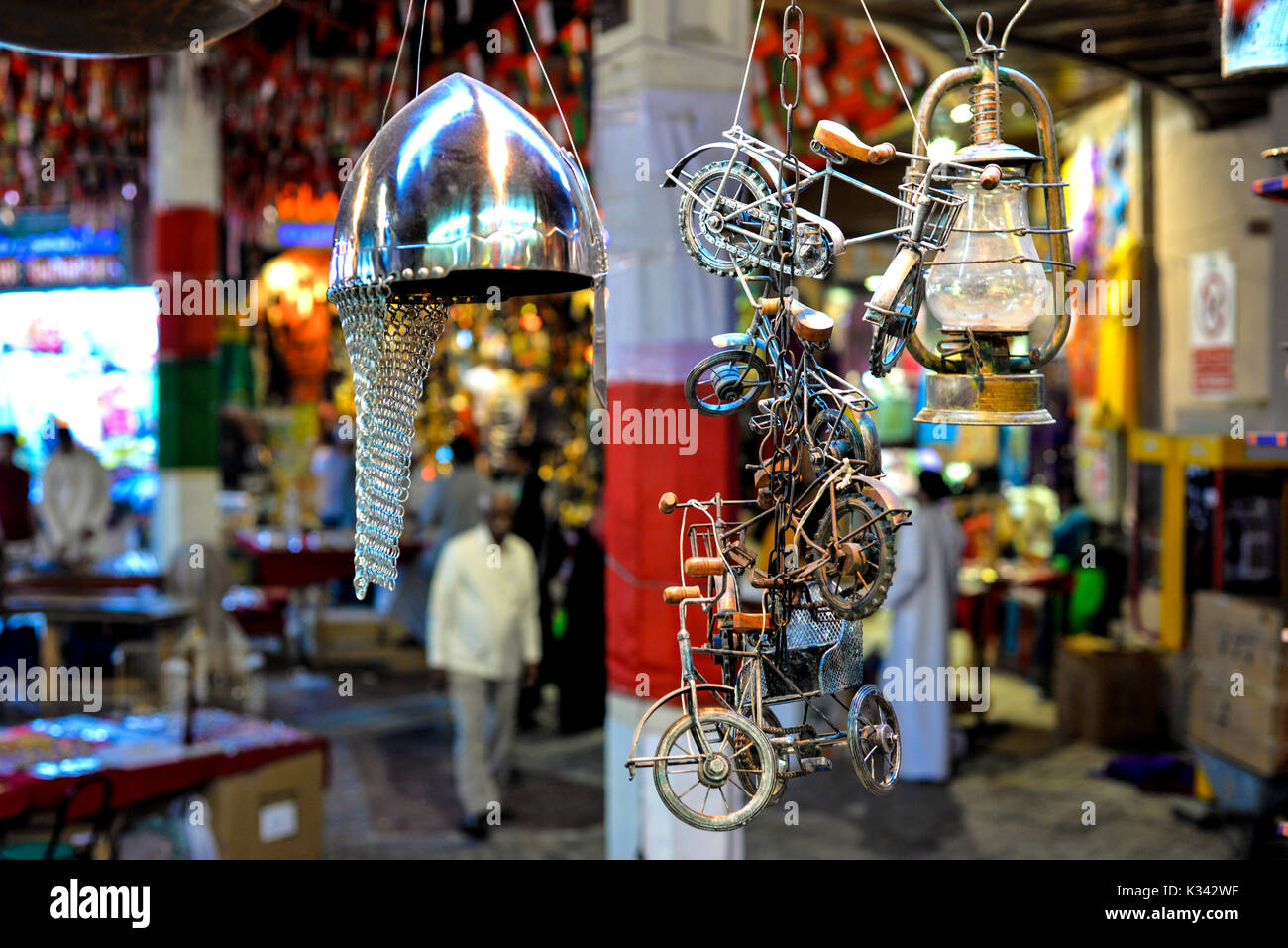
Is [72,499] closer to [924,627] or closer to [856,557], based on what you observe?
[924,627]

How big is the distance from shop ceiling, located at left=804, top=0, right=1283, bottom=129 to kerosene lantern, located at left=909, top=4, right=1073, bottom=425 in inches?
119

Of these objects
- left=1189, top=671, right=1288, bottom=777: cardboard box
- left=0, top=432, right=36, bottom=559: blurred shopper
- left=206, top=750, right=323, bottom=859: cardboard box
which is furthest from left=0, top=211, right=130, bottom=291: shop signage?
left=1189, top=671, right=1288, bottom=777: cardboard box

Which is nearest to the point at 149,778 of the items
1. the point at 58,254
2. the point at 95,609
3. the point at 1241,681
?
the point at 95,609

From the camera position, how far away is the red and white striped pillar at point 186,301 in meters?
9.30

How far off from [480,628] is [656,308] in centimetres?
267

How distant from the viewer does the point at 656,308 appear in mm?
4281

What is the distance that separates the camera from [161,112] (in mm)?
9344

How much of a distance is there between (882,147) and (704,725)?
0.81m

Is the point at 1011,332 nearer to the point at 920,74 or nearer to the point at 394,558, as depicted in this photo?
the point at 394,558

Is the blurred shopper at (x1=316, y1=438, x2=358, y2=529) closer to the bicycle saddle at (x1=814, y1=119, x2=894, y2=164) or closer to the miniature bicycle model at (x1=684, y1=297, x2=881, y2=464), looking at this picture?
the miniature bicycle model at (x1=684, y1=297, x2=881, y2=464)

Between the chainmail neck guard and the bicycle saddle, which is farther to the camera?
the chainmail neck guard

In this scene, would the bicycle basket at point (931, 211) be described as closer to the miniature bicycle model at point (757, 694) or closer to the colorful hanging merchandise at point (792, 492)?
the colorful hanging merchandise at point (792, 492)

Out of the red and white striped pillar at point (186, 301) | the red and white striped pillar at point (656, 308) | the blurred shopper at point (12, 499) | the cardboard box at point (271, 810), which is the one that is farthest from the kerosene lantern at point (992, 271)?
the blurred shopper at point (12, 499)

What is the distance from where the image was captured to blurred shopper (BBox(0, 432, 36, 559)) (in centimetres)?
1034
